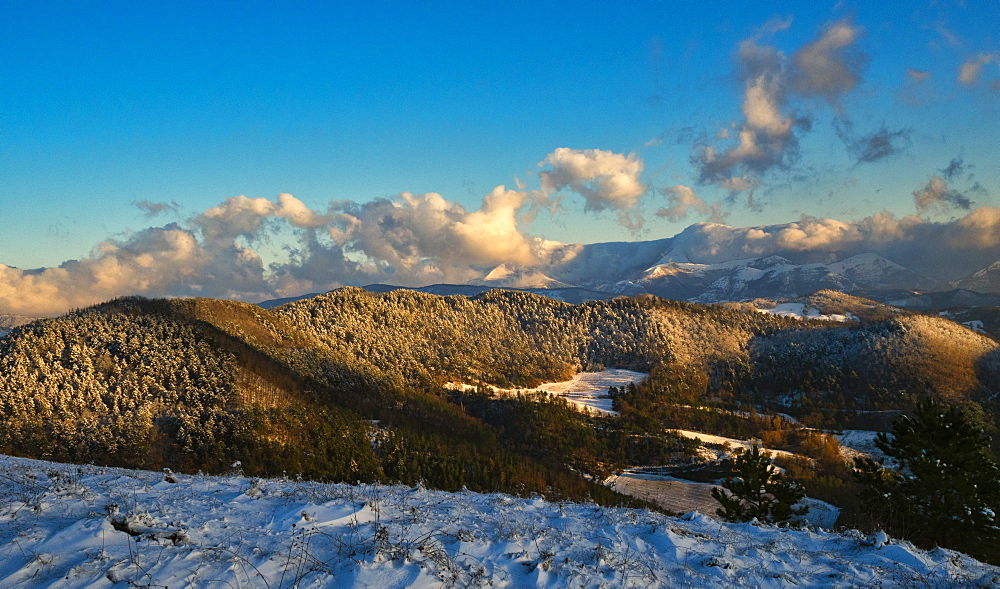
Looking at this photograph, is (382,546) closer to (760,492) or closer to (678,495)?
(760,492)

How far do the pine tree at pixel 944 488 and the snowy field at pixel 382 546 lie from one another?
22833 mm

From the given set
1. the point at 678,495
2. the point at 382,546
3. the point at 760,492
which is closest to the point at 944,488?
the point at 760,492

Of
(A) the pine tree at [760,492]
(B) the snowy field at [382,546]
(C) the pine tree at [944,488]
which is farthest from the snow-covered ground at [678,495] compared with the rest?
(B) the snowy field at [382,546]

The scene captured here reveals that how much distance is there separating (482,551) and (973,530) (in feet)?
127

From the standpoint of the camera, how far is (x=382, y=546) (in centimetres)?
1053

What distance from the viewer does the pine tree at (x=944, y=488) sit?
105 ft

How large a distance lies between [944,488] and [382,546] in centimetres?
4184

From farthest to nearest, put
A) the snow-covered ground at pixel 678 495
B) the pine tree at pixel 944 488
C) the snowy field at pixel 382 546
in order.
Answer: the snow-covered ground at pixel 678 495 < the pine tree at pixel 944 488 < the snowy field at pixel 382 546

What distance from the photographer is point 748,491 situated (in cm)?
4462

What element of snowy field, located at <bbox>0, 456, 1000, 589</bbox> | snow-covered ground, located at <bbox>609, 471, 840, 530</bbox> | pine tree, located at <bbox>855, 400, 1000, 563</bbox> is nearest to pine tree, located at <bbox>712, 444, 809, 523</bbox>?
pine tree, located at <bbox>855, 400, 1000, 563</bbox>

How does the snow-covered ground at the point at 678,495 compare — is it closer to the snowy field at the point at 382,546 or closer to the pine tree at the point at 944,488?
the pine tree at the point at 944,488

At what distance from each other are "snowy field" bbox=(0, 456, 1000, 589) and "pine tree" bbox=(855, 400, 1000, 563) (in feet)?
74.9

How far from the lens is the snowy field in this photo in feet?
30.3

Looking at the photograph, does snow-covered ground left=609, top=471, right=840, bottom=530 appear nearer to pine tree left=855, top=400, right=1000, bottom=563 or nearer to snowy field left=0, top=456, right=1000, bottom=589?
pine tree left=855, top=400, right=1000, bottom=563
